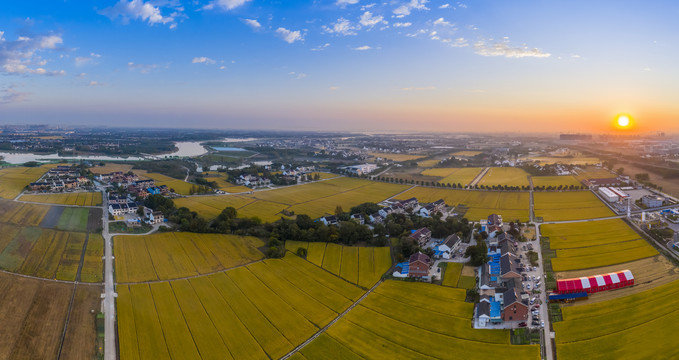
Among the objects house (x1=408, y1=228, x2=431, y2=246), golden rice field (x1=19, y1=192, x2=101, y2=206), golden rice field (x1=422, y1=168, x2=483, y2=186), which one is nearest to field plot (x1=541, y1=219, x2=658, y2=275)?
house (x1=408, y1=228, x2=431, y2=246)

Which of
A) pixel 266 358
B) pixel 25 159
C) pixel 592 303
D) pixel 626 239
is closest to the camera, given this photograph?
pixel 266 358

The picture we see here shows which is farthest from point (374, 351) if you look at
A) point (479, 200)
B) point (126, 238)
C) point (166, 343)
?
point (479, 200)

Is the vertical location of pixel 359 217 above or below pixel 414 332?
above

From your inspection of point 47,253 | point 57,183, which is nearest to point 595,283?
point 47,253

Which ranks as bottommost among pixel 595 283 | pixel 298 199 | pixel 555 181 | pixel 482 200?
pixel 595 283

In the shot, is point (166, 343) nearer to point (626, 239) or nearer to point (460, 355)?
point (460, 355)

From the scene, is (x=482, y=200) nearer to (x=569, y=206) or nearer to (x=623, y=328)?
(x=569, y=206)

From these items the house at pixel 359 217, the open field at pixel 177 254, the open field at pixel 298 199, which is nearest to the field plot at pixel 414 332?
the open field at pixel 177 254

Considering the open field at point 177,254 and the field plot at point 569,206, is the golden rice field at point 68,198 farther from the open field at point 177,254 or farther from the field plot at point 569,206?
the field plot at point 569,206
